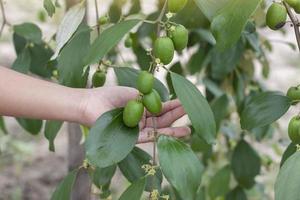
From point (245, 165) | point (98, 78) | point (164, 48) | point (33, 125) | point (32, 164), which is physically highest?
point (164, 48)

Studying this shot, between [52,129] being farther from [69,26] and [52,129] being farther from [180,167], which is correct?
[180,167]

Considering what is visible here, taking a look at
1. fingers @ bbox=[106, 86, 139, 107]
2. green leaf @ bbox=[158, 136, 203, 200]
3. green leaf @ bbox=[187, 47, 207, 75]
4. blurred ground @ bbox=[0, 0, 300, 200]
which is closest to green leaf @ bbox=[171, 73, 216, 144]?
green leaf @ bbox=[158, 136, 203, 200]

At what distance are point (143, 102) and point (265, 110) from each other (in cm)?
27

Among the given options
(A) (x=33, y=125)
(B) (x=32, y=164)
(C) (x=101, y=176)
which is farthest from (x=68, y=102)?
(B) (x=32, y=164)

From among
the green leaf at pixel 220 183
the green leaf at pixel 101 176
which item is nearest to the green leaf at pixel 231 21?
the green leaf at pixel 101 176

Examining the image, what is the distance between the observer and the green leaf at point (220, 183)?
1880 millimetres

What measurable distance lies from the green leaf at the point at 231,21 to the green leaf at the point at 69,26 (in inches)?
10.9

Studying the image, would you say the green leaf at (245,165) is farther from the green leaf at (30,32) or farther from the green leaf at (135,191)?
the green leaf at (135,191)

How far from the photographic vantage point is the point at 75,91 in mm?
1076

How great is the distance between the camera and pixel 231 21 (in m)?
0.89

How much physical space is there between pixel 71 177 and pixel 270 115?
374 millimetres

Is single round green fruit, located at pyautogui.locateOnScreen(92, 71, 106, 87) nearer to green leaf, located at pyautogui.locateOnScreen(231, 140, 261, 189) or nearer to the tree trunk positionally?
the tree trunk

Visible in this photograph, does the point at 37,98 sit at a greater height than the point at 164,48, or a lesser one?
lesser

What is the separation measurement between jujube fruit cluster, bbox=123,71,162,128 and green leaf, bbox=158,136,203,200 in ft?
0.19
